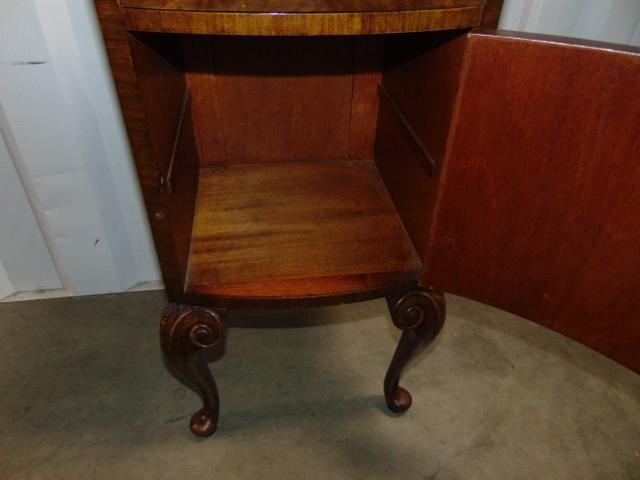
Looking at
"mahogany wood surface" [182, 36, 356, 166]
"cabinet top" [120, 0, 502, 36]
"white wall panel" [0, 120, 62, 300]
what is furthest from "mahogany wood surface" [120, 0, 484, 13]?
"white wall panel" [0, 120, 62, 300]

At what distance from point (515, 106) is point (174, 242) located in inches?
15.9

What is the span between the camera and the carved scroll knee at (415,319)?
0.70m

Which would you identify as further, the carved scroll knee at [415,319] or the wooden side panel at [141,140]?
the carved scroll knee at [415,319]

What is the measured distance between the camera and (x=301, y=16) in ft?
1.55

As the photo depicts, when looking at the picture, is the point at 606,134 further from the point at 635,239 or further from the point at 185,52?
the point at 185,52

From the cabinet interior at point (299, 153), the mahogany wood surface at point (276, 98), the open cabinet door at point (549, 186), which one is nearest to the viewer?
the open cabinet door at point (549, 186)

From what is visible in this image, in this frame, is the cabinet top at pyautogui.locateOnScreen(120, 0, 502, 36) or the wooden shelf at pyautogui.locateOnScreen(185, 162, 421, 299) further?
the wooden shelf at pyautogui.locateOnScreen(185, 162, 421, 299)

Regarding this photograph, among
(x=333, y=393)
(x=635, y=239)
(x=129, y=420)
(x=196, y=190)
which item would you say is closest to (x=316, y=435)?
(x=333, y=393)

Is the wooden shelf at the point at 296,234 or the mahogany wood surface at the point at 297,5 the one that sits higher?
the mahogany wood surface at the point at 297,5

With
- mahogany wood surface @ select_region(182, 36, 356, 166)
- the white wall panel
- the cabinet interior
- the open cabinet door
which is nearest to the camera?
the open cabinet door

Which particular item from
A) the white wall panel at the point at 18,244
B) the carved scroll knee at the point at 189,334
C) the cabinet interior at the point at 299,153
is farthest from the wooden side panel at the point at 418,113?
the white wall panel at the point at 18,244

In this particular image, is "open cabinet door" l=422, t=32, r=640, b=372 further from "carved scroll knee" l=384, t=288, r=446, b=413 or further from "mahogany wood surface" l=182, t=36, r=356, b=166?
"mahogany wood surface" l=182, t=36, r=356, b=166

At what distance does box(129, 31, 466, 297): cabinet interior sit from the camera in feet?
2.00

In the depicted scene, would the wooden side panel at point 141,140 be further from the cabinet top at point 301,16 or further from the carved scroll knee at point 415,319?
the carved scroll knee at point 415,319
